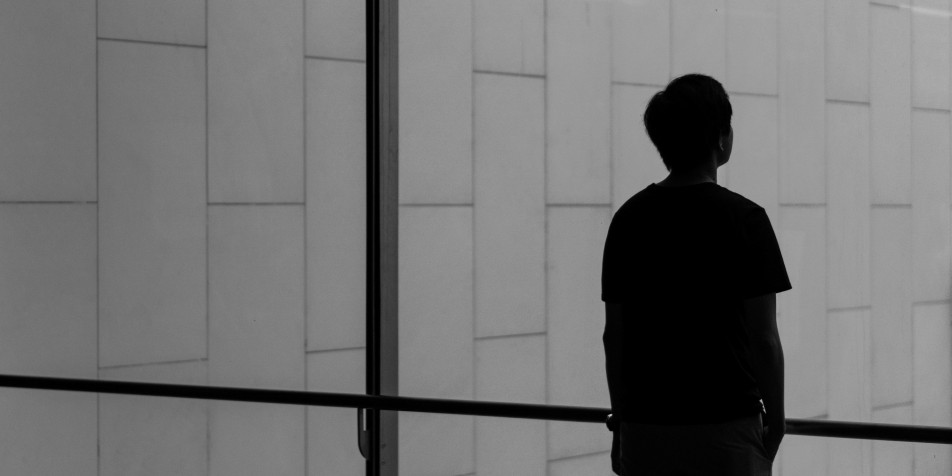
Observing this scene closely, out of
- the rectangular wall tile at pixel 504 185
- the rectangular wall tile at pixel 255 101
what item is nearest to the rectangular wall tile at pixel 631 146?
the rectangular wall tile at pixel 504 185

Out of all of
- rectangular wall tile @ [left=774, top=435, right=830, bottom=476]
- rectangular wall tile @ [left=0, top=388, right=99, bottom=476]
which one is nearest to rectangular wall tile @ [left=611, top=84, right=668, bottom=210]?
rectangular wall tile @ [left=774, top=435, right=830, bottom=476]

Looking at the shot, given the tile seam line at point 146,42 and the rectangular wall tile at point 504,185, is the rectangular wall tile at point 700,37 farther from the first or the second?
the tile seam line at point 146,42

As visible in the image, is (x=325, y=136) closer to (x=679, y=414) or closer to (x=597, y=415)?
(x=597, y=415)

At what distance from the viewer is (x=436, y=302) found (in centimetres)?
456

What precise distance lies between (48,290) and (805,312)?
284 centimetres

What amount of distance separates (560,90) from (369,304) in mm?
1058

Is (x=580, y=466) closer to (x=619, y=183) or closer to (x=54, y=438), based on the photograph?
(x=619, y=183)

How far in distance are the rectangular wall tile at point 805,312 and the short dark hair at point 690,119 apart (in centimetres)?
185

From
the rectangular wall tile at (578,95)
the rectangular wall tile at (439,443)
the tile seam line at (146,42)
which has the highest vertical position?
the tile seam line at (146,42)

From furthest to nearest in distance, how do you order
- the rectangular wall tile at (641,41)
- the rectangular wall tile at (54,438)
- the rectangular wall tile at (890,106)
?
the rectangular wall tile at (54,438)
the rectangular wall tile at (641,41)
the rectangular wall tile at (890,106)

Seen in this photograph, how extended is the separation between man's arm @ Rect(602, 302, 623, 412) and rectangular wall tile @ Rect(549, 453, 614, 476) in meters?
2.20

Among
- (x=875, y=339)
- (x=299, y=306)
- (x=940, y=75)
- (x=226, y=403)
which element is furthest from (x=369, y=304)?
(x=940, y=75)

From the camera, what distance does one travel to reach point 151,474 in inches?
190

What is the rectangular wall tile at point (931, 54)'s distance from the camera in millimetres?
3902
